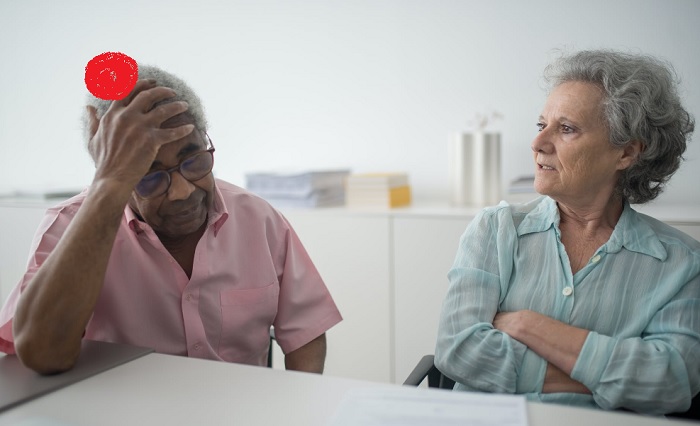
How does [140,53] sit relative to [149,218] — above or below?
above

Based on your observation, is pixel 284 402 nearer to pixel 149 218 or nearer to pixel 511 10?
pixel 149 218

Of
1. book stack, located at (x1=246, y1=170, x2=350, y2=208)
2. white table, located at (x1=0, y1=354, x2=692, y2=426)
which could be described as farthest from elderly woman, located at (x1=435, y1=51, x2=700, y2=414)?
book stack, located at (x1=246, y1=170, x2=350, y2=208)

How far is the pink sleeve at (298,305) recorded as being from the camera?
67.0 inches

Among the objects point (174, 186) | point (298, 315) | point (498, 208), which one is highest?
point (174, 186)

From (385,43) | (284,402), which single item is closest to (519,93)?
(385,43)

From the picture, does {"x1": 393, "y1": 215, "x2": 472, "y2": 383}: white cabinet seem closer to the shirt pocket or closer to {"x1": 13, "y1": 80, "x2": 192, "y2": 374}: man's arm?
the shirt pocket

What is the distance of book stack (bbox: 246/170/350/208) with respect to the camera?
9.10 feet

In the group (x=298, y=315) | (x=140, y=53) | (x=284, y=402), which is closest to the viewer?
(x=284, y=402)

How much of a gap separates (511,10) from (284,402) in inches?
85.2

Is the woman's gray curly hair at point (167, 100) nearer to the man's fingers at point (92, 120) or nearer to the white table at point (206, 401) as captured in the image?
the man's fingers at point (92, 120)

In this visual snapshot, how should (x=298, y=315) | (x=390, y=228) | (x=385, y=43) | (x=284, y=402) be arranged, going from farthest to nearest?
(x=385, y=43), (x=390, y=228), (x=298, y=315), (x=284, y=402)

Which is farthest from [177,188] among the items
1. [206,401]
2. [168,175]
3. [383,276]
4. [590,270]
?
[383,276]

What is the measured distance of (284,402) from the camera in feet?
3.50

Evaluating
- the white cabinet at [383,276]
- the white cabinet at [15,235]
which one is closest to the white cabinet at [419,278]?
the white cabinet at [383,276]
